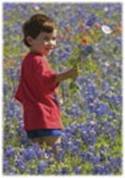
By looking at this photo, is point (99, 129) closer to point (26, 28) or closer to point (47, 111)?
point (47, 111)

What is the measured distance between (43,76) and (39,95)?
140 millimetres

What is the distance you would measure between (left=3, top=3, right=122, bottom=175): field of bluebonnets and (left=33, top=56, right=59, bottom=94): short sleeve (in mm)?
270

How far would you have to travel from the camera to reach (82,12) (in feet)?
19.9

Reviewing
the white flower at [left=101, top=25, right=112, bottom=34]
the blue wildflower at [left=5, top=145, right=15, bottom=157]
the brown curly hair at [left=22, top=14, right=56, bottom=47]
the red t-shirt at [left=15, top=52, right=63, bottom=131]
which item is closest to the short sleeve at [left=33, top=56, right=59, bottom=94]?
the red t-shirt at [left=15, top=52, right=63, bottom=131]

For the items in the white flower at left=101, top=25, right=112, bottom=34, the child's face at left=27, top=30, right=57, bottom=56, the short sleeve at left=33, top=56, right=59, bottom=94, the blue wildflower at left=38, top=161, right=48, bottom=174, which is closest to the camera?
the blue wildflower at left=38, top=161, right=48, bottom=174

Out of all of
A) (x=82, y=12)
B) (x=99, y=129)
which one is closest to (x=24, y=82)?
(x=99, y=129)

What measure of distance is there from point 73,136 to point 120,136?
0.31 m

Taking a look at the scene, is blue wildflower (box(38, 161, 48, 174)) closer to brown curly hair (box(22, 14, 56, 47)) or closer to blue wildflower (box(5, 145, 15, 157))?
blue wildflower (box(5, 145, 15, 157))

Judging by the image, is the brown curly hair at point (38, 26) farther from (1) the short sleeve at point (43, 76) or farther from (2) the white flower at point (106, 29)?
(2) the white flower at point (106, 29)

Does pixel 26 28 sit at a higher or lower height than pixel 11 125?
higher

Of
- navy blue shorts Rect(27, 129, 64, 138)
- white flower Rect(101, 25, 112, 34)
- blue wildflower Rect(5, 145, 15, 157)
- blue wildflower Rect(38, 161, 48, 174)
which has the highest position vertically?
white flower Rect(101, 25, 112, 34)

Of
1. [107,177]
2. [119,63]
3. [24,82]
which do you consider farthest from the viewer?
[119,63]

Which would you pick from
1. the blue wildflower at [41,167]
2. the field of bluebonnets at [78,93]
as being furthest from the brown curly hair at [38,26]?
the blue wildflower at [41,167]

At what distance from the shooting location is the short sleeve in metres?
5.08
